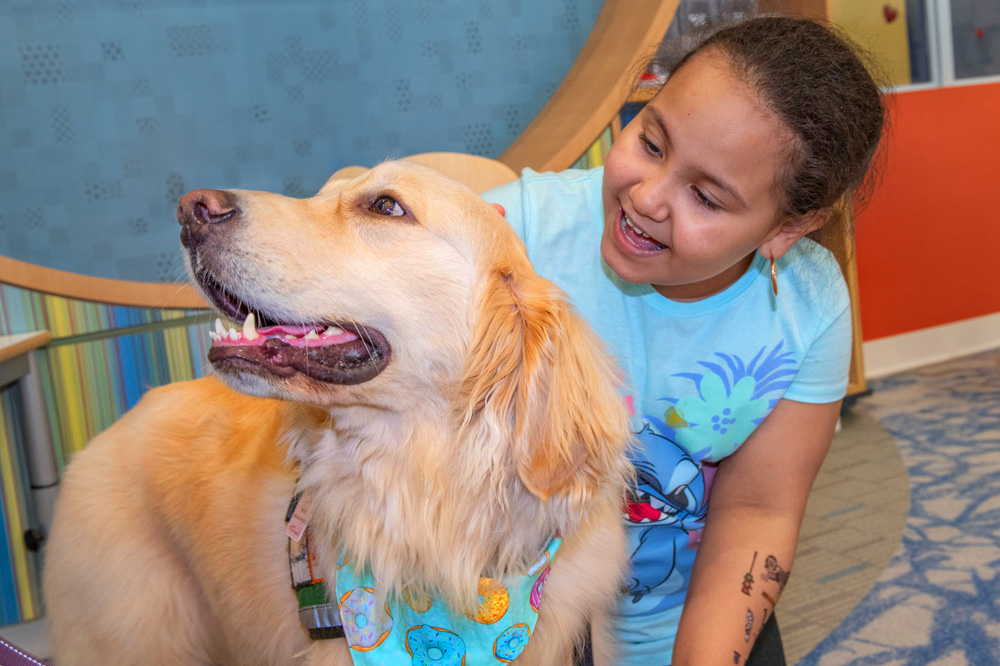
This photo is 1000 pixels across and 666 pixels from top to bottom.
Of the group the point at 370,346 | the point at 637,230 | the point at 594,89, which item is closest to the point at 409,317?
the point at 370,346

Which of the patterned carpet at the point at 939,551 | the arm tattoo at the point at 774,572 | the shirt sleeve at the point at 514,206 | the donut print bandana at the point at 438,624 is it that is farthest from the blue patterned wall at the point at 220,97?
the patterned carpet at the point at 939,551

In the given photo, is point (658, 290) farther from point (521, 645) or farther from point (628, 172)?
point (521, 645)

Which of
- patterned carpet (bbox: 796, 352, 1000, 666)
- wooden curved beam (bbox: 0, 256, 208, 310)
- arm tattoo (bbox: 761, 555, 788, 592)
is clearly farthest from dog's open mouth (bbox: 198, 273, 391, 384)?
A: patterned carpet (bbox: 796, 352, 1000, 666)

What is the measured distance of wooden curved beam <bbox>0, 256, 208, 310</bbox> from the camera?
1890mm

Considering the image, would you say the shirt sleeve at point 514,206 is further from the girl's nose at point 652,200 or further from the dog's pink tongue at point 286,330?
the dog's pink tongue at point 286,330

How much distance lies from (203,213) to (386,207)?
0.27 meters

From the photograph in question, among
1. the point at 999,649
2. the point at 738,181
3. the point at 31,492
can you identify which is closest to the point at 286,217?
the point at 738,181

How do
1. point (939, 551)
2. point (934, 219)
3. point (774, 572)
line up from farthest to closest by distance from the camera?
point (934, 219) < point (939, 551) < point (774, 572)

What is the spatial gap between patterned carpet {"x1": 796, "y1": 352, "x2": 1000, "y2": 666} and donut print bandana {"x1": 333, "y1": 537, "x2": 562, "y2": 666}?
115 cm

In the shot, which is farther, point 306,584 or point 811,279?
point 811,279

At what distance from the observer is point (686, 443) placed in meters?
1.36

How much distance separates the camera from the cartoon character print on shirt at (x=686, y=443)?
4.37 feet

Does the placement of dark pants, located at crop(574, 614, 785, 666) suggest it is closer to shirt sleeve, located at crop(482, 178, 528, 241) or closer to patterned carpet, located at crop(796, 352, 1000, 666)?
patterned carpet, located at crop(796, 352, 1000, 666)

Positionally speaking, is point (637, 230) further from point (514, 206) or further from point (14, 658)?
point (14, 658)
